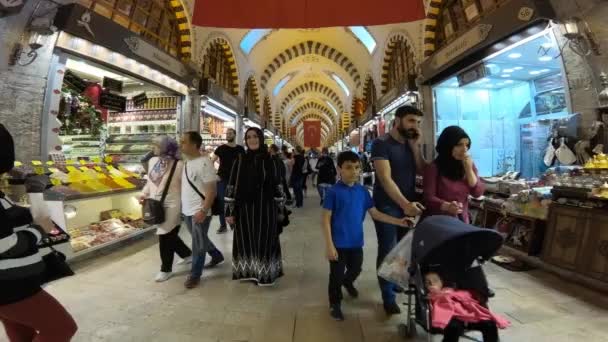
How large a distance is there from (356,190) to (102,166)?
4009 millimetres

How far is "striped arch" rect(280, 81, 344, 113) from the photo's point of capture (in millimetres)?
25812

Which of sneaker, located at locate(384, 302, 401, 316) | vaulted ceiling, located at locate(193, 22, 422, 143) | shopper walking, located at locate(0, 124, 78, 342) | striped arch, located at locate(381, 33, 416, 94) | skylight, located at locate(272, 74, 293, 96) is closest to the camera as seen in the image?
shopper walking, located at locate(0, 124, 78, 342)

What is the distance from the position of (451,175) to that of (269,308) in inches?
63.4

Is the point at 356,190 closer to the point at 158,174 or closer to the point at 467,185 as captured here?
the point at 467,185

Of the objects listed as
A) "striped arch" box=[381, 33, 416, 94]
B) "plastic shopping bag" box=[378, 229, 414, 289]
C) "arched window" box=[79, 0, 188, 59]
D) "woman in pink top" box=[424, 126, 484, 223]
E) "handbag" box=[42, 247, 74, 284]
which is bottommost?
"plastic shopping bag" box=[378, 229, 414, 289]

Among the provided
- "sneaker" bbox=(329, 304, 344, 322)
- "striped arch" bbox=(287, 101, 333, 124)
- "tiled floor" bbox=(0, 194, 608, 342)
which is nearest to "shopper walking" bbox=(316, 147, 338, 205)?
"tiled floor" bbox=(0, 194, 608, 342)

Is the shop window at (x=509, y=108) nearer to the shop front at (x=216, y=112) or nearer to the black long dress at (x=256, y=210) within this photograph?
the black long dress at (x=256, y=210)

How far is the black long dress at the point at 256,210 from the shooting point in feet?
10.1

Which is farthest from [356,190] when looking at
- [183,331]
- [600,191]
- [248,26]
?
[600,191]

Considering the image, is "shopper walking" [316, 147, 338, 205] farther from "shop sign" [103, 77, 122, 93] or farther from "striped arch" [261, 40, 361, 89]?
"striped arch" [261, 40, 361, 89]

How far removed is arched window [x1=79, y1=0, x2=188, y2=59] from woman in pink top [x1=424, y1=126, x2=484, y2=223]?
499 centimetres

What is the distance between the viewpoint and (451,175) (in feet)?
7.33

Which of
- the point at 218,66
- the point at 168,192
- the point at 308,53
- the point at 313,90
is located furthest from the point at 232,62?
the point at 313,90

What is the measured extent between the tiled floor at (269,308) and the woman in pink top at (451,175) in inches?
34.0
